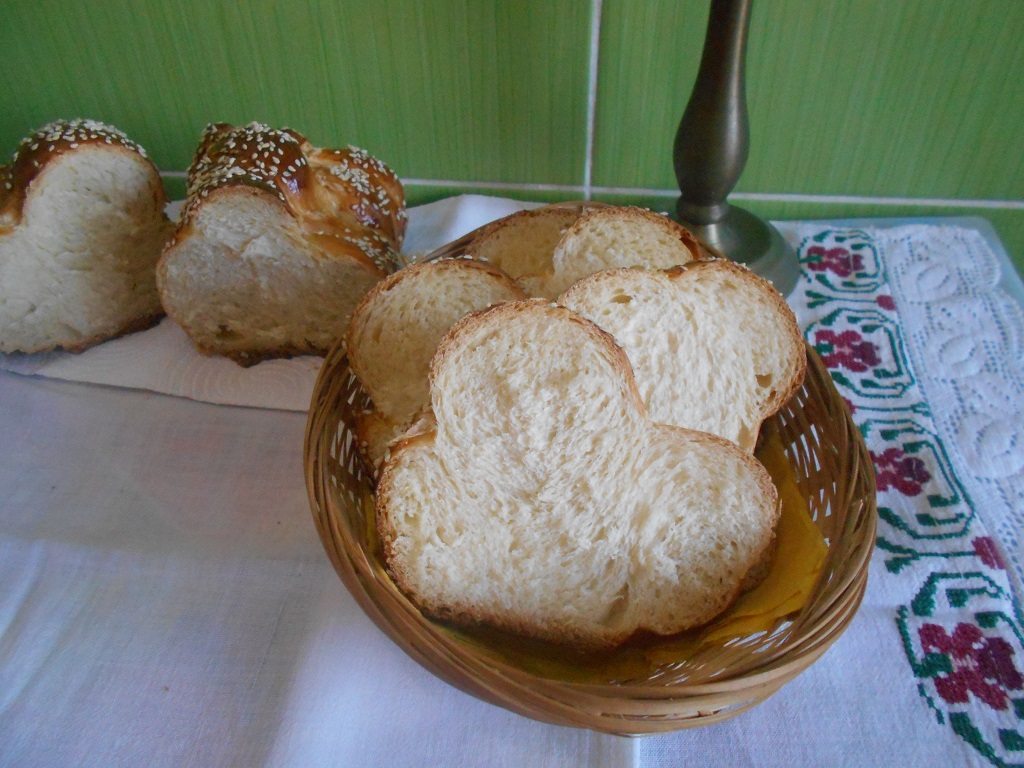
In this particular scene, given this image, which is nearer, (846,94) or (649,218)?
(649,218)

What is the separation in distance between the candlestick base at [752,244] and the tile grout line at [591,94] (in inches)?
8.8

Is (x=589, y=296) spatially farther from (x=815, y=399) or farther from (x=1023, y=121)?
(x=1023, y=121)

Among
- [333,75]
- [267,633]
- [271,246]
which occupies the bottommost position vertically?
[267,633]

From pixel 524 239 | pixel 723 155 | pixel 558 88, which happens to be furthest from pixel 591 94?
pixel 524 239

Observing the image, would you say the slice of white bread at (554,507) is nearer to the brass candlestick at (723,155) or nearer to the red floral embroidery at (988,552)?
the red floral embroidery at (988,552)

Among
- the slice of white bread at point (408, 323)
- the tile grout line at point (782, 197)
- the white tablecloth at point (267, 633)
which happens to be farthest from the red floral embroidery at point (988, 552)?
the tile grout line at point (782, 197)

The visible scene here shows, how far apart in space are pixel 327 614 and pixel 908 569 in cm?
67

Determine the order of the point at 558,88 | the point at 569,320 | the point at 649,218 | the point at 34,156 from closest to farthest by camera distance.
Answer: the point at 569,320
the point at 649,218
the point at 34,156
the point at 558,88

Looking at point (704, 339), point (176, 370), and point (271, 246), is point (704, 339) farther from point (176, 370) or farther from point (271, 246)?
point (176, 370)

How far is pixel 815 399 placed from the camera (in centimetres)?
85

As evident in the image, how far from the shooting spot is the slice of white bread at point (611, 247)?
874 millimetres

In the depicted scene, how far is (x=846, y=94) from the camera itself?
1.21 meters

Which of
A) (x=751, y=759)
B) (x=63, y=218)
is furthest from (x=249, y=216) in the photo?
(x=751, y=759)

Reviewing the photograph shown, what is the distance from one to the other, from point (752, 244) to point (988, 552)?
0.58 meters
